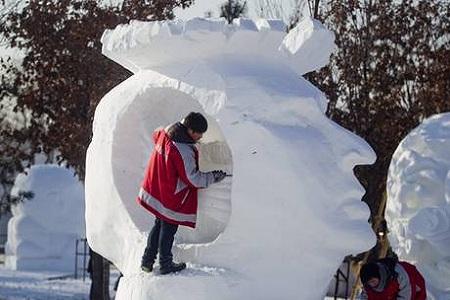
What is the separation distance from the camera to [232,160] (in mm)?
7891

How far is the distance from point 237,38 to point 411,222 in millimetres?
3951

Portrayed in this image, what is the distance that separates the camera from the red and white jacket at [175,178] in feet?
26.0

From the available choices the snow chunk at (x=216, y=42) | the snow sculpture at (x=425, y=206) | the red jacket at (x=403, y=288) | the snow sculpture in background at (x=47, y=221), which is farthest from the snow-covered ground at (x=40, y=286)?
the snow chunk at (x=216, y=42)

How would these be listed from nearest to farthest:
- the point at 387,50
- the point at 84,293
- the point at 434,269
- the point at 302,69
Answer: the point at 302,69, the point at 434,269, the point at 387,50, the point at 84,293

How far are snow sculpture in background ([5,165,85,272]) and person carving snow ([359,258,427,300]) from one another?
16.4 m

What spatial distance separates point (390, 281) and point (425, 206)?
2502mm

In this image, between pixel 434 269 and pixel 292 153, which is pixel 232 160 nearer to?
pixel 292 153

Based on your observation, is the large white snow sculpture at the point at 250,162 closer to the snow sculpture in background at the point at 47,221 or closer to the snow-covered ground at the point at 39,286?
the snow-covered ground at the point at 39,286

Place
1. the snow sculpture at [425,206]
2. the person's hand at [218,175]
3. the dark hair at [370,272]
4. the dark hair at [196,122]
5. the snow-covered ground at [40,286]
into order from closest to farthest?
the dark hair at [196,122] → the person's hand at [218,175] → the dark hair at [370,272] → the snow sculpture at [425,206] → the snow-covered ground at [40,286]

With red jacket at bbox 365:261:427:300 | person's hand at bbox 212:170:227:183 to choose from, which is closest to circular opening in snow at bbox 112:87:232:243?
person's hand at bbox 212:170:227:183

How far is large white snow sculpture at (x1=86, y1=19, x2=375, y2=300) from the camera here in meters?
7.72

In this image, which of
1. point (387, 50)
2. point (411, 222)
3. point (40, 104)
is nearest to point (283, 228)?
point (411, 222)

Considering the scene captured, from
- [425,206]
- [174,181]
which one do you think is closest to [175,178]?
[174,181]

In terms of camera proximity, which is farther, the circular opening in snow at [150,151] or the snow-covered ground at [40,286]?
the snow-covered ground at [40,286]
